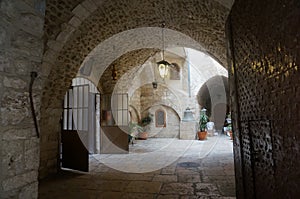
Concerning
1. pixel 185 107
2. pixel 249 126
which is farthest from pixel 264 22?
pixel 185 107

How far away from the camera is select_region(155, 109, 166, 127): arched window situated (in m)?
9.97

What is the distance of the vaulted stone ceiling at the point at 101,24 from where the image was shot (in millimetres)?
2562

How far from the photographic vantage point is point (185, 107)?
9.48 metres

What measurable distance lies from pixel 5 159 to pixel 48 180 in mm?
2153

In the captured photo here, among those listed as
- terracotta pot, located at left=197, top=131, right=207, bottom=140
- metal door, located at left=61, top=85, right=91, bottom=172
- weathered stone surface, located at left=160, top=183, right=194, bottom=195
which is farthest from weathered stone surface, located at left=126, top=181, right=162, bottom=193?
terracotta pot, located at left=197, top=131, right=207, bottom=140

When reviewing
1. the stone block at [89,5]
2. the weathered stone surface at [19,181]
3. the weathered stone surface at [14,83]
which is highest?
the stone block at [89,5]

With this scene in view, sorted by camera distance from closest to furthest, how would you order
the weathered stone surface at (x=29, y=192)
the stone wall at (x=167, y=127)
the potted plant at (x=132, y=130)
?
the weathered stone surface at (x=29, y=192) → the potted plant at (x=132, y=130) → the stone wall at (x=167, y=127)

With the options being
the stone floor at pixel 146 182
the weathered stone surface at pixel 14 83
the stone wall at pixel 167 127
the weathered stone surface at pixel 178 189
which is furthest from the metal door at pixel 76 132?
the stone wall at pixel 167 127

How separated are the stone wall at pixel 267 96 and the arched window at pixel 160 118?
840cm

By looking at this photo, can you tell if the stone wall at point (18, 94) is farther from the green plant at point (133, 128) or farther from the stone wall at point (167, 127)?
the stone wall at point (167, 127)

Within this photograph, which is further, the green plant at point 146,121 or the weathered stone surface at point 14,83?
the green plant at point 146,121

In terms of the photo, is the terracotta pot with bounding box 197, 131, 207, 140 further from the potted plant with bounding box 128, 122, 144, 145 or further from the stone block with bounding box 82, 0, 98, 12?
the stone block with bounding box 82, 0, 98, 12

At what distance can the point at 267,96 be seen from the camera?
1052 millimetres

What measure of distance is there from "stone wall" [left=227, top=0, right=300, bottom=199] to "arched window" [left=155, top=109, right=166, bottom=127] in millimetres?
8397
